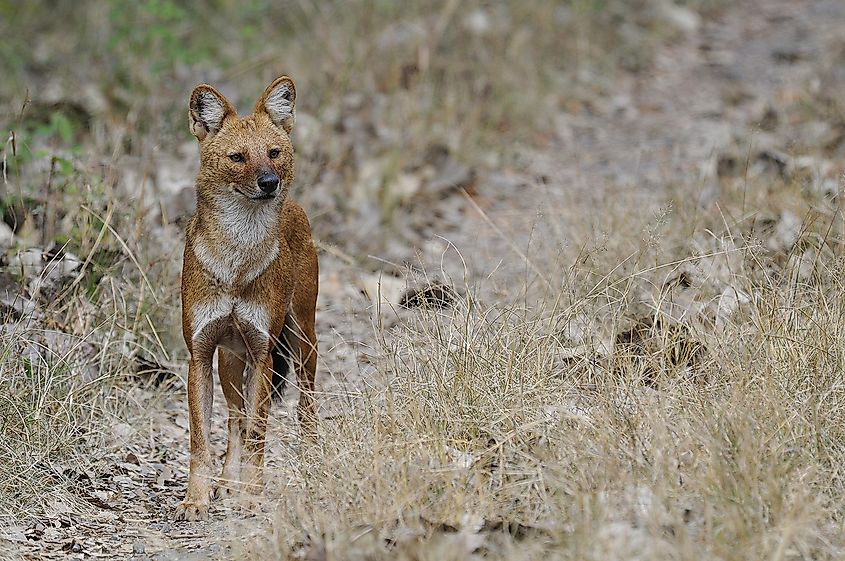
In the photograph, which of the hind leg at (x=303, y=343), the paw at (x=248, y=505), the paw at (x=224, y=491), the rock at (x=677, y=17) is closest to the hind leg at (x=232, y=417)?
the paw at (x=224, y=491)

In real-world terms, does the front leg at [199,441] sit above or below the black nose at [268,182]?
below

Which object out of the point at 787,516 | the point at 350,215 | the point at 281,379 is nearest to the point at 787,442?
the point at 787,516

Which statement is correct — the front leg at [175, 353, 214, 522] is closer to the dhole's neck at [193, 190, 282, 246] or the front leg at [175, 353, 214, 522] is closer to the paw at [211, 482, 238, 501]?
the paw at [211, 482, 238, 501]

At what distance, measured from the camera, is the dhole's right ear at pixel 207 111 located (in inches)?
181

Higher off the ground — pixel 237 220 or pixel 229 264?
pixel 237 220

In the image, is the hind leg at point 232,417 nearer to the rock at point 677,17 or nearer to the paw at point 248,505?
the paw at point 248,505

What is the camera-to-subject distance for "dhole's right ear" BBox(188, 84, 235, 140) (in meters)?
4.59

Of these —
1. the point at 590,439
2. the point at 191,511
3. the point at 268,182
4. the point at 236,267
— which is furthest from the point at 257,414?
the point at 590,439

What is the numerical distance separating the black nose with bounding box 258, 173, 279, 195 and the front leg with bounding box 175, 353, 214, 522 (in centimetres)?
72

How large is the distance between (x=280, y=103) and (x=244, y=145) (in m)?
0.30

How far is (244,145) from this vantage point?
178 inches

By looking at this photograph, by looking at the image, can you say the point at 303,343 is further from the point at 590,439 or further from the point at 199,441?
the point at 590,439

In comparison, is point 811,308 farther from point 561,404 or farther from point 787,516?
point 787,516

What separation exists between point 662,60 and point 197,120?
8.04m
